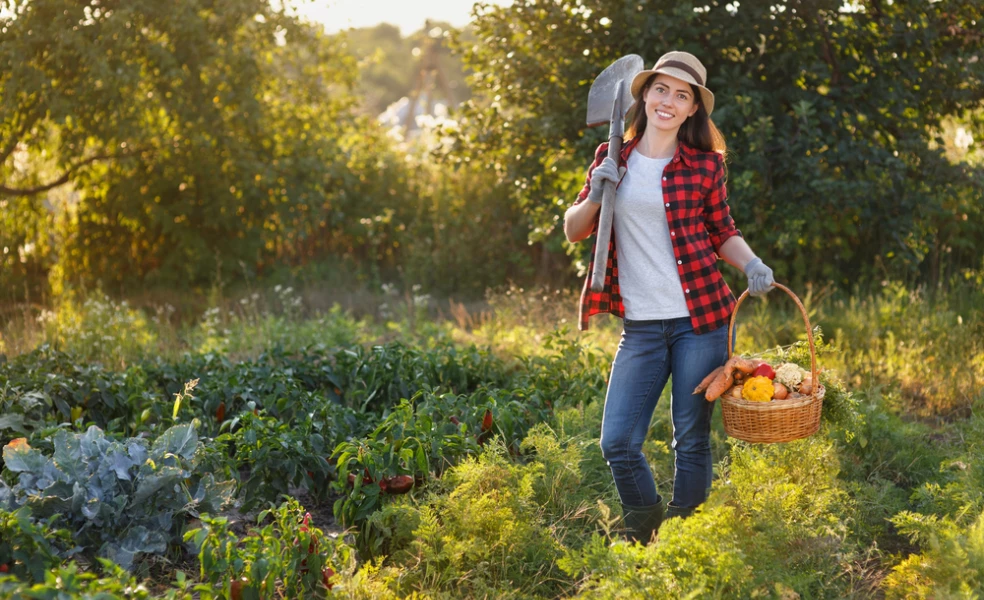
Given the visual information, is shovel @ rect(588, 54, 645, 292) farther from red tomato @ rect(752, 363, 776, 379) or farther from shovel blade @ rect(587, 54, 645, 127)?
red tomato @ rect(752, 363, 776, 379)

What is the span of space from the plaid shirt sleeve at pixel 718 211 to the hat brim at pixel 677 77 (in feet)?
0.58

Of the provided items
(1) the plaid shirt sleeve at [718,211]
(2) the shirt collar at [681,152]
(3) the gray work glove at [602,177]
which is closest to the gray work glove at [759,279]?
(1) the plaid shirt sleeve at [718,211]

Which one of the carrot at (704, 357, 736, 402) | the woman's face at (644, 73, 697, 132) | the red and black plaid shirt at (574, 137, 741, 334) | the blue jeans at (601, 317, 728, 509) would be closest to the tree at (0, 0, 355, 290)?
the woman's face at (644, 73, 697, 132)

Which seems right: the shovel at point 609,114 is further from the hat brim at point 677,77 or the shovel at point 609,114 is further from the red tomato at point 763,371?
the red tomato at point 763,371

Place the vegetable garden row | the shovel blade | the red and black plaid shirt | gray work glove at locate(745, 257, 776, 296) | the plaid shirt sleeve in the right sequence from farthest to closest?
the shovel blade
the plaid shirt sleeve
the red and black plaid shirt
gray work glove at locate(745, 257, 776, 296)
the vegetable garden row

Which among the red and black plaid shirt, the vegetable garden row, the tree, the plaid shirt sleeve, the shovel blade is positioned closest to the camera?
the vegetable garden row

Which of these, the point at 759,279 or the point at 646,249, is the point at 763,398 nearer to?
the point at 759,279

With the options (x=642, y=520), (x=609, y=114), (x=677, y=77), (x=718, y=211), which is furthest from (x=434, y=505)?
(x=677, y=77)

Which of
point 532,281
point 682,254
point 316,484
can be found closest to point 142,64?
point 532,281

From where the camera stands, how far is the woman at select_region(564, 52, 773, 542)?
3.02 meters

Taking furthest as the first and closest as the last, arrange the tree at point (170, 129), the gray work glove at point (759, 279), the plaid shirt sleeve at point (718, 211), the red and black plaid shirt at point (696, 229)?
1. the tree at point (170, 129)
2. the plaid shirt sleeve at point (718, 211)
3. the red and black plaid shirt at point (696, 229)
4. the gray work glove at point (759, 279)

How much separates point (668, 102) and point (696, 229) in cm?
43

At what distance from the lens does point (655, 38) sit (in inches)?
259

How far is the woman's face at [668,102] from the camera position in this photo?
10.0 feet
